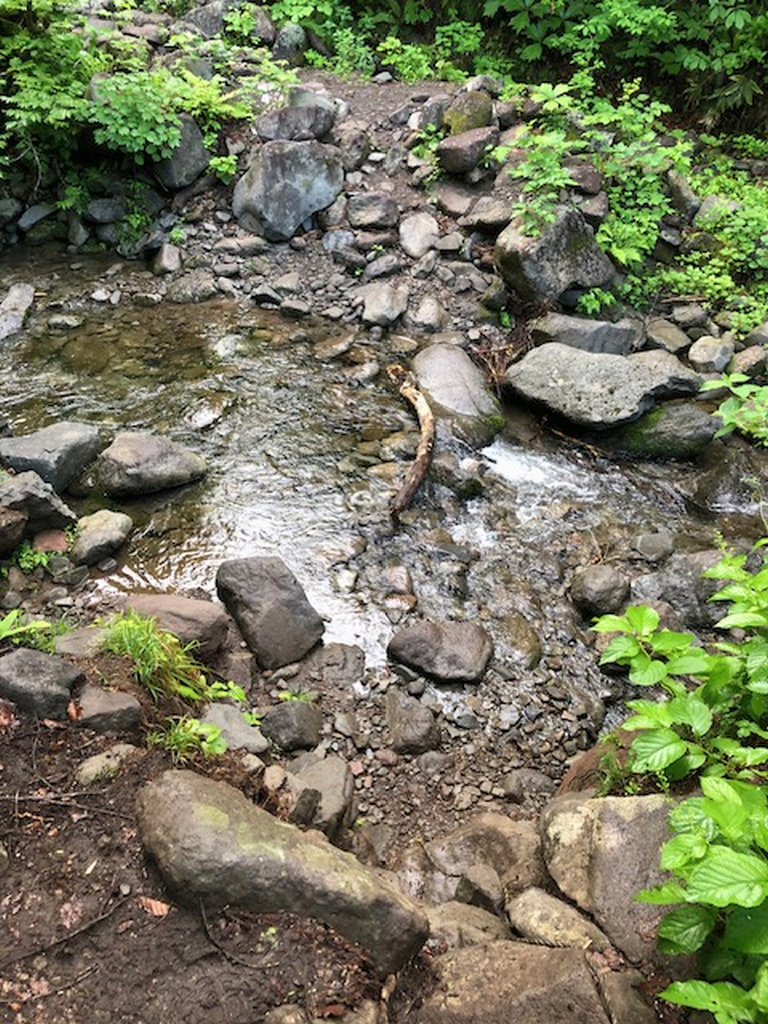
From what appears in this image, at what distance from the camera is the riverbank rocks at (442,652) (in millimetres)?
5055

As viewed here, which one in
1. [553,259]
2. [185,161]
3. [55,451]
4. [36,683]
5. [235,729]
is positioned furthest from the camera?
[185,161]

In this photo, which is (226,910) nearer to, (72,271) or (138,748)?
(138,748)

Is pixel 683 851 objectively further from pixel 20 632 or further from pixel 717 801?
pixel 20 632

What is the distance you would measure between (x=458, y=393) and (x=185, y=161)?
5.12 meters

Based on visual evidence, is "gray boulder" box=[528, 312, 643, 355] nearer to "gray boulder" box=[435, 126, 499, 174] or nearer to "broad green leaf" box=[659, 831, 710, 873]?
"gray boulder" box=[435, 126, 499, 174]

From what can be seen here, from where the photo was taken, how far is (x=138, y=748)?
337 centimetres

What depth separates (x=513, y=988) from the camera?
2.57 metres

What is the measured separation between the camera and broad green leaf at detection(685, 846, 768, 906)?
193 cm

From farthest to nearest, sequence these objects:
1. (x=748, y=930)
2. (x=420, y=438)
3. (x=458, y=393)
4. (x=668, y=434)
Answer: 1. (x=458, y=393)
2. (x=668, y=434)
3. (x=420, y=438)
4. (x=748, y=930)

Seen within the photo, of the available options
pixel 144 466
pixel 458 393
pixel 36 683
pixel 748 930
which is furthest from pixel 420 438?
pixel 748 930

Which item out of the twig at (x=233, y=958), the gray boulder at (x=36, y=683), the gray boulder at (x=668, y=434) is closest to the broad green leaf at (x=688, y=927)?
the twig at (x=233, y=958)

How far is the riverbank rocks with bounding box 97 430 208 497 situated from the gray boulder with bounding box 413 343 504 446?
2.49 meters

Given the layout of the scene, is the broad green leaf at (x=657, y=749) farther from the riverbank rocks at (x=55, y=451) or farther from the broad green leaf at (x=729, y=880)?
the riverbank rocks at (x=55, y=451)

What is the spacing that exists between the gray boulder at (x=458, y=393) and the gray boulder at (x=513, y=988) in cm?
504
